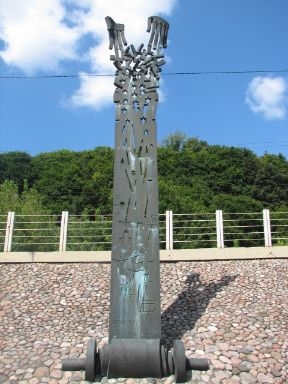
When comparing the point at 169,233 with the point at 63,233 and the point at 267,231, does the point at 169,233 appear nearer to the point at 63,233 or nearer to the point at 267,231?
the point at 267,231

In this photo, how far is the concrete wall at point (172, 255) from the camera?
9430 mm

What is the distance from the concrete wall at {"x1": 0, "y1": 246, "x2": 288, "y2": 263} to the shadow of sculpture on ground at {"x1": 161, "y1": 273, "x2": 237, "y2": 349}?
0.92m

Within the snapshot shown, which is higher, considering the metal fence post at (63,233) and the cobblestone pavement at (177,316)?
the metal fence post at (63,233)

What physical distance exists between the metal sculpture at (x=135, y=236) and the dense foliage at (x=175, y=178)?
16.1m

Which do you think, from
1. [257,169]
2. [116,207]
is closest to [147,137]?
A: [116,207]

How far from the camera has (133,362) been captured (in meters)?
5.09

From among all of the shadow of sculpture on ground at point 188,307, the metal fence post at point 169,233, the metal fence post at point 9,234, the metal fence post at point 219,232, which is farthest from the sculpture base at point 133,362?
the metal fence post at point 9,234

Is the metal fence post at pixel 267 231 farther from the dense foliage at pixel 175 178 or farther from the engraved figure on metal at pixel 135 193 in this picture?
the dense foliage at pixel 175 178

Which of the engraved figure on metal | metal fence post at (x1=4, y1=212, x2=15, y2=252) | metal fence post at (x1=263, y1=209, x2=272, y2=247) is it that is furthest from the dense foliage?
the engraved figure on metal

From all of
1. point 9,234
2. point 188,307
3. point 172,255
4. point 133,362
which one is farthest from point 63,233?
point 133,362

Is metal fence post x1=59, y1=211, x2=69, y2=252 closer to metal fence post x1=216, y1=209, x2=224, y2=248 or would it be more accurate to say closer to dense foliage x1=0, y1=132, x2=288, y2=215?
metal fence post x1=216, y1=209, x2=224, y2=248

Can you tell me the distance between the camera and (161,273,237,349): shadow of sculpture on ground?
6.38 meters

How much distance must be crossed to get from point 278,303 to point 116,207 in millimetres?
3547

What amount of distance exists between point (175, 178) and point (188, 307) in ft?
A: 74.1
